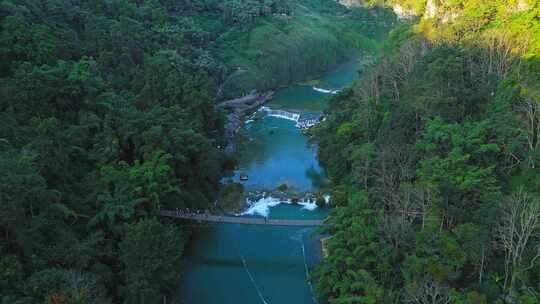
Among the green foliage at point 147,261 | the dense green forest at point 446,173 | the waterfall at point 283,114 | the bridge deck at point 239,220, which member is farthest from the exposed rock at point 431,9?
the green foliage at point 147,261

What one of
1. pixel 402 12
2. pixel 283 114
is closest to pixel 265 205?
pixel 283 114

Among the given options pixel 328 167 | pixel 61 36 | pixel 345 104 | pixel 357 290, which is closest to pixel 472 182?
pixel 357 290

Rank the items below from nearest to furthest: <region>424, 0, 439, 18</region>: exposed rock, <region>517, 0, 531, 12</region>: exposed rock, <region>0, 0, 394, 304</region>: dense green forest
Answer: <region>0, 0, 394, 304</region>: dense green forest < <region>517, 0, 531, 12</region>: exposed rock < <region>424, 0, 439, 18</region>: exposed rock

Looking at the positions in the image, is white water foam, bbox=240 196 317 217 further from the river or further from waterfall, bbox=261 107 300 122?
waterfall, bbox=261 107 300 122

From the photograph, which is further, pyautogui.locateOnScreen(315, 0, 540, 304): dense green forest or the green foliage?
the green foliage

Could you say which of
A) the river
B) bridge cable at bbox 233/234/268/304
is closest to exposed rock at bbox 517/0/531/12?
the river

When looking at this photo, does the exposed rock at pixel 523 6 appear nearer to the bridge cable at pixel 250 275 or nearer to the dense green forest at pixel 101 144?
the dense green forest at pixel 101 144

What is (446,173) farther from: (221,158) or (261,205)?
(221,158)
